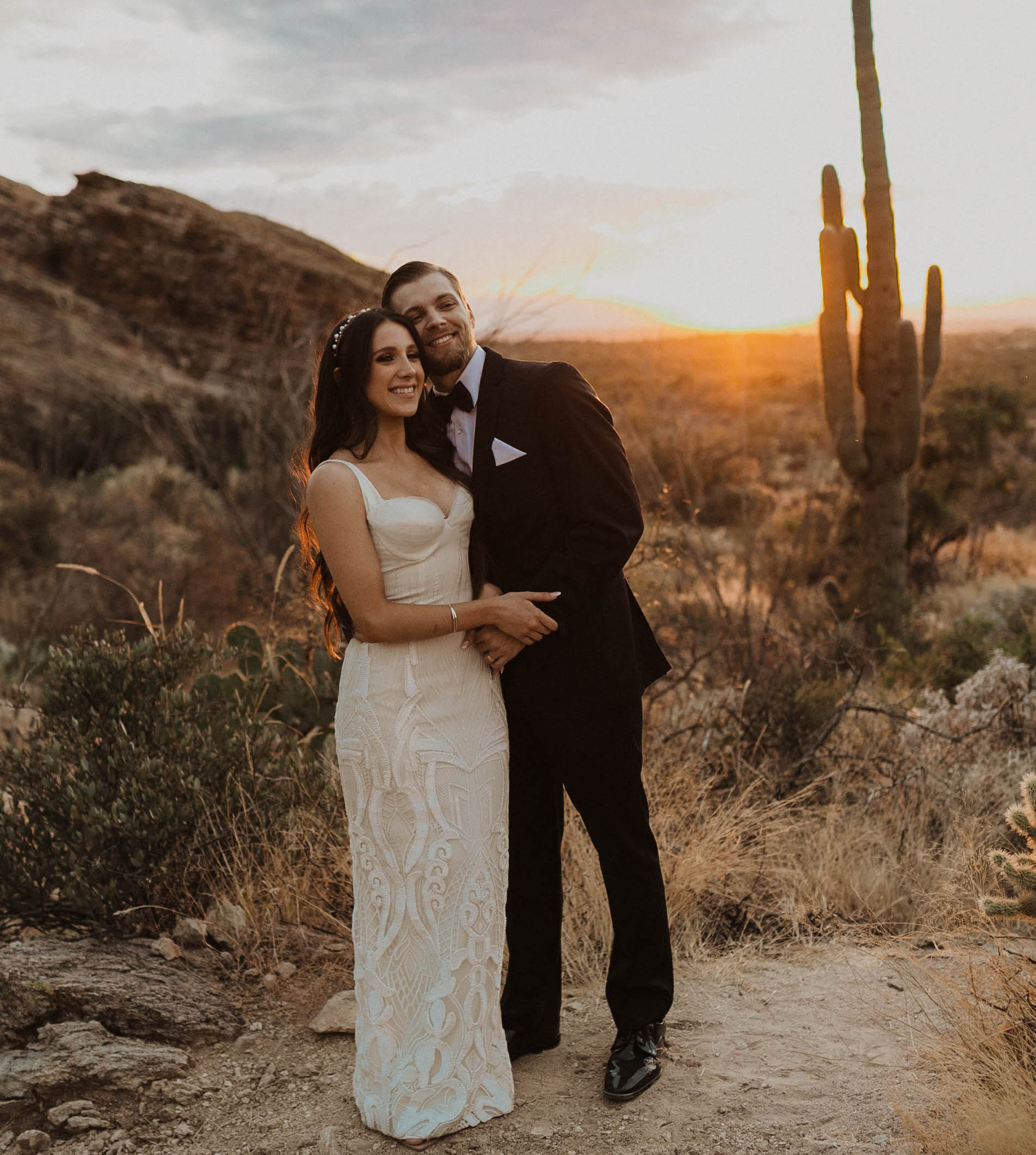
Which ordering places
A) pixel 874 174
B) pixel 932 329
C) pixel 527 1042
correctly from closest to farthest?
pixel 527 1042 → pixel 874 174 → pixel 932 329

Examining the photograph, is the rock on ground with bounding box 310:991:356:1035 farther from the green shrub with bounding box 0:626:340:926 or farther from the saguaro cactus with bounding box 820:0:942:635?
the saguaro cactus with bounding box 820:0:942:635

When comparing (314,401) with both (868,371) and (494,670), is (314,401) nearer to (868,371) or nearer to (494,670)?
(494,670)

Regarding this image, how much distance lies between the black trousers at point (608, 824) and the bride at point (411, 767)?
0.71 feet

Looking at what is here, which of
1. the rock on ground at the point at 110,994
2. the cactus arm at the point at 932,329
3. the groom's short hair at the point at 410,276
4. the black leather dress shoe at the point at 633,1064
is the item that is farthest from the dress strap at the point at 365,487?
the cactus arm at the point at 932,329

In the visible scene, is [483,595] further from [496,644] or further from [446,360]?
[446,360]

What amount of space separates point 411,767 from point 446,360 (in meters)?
1.17

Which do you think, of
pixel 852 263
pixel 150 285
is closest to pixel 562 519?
pixel 852 263

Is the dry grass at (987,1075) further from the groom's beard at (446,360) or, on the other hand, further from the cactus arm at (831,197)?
the cactus arm at (831,197)

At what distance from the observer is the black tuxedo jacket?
2.88m

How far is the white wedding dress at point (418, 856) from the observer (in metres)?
2.82

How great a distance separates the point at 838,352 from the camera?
827 centimetres

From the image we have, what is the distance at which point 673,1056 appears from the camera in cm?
312

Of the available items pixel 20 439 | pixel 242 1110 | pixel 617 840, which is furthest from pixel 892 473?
pixel 20 439

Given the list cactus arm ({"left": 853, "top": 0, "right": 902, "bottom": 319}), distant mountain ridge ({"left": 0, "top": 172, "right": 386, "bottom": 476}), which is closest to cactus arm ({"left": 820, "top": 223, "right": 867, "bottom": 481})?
cactus arm ({"left": 853, "top": 0, "right": 902, "bottom": 319})
